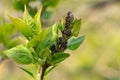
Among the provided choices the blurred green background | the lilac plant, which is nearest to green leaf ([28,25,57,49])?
the lilac plant

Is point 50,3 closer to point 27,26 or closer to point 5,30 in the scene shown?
point 5,30

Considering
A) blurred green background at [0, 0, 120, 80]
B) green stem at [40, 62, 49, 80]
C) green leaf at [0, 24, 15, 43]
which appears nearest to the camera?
green stem at [40, 62, 49, 80]

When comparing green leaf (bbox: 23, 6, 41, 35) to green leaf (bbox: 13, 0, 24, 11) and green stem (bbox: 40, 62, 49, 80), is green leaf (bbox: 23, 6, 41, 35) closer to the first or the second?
green stem (bbox: 40, 62, 49, 80)

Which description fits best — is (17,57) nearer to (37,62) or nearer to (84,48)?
(37,62)

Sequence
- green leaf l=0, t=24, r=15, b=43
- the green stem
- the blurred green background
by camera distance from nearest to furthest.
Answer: the green stem → green leaf l=0, t=24, r=15, b=43 → the blurred green background

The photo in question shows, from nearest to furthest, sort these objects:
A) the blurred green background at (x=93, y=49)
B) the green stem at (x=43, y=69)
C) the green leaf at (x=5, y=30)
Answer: the green stem at (x=43, y=69) → the green leaf at (x=5, y=30) → the blurred green background at (x=93, y=49)

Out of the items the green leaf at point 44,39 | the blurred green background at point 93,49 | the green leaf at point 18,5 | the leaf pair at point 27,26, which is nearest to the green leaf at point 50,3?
the green leaf at point 18,5

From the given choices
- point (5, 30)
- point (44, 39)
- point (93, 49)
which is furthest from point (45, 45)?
point (93, 49)

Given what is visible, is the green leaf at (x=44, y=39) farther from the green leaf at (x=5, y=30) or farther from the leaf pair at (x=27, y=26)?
the green leaf at (x=5, y=30)

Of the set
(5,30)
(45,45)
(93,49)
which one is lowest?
(93,49)

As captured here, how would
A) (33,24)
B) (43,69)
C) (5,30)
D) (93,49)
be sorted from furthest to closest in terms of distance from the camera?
1. (93,49)
2. (5,30)
3. (33,24)
4. (43,69)

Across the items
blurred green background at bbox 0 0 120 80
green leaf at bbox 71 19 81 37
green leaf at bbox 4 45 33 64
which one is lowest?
blurred green background at bbox 0 0 120 80
